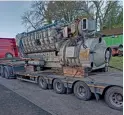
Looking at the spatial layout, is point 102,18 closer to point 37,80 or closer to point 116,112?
point 37,80

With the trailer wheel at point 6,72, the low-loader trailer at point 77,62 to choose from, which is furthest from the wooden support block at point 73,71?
the trailer wheel at point 6,72

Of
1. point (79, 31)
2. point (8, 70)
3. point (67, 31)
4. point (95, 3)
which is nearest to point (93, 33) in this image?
point (79, 31)

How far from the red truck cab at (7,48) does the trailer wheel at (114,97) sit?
8.88 m

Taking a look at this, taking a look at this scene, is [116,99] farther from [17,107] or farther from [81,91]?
[17,107]

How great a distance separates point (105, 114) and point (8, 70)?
713 centimetres

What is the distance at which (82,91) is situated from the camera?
5.46 m

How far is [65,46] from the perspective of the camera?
21.5 feet

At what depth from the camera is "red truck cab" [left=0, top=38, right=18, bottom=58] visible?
466 inches

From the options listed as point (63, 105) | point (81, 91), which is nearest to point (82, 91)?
point (81, 91)

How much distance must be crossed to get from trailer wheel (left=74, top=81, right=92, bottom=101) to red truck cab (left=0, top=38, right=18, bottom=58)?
769 centimetres

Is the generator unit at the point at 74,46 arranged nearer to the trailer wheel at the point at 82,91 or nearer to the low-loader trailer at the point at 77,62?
the low-loader trailer at the point at 77,62

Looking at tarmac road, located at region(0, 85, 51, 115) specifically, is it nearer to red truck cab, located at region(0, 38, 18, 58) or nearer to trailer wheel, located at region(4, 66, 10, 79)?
trailer wheel, located at region(4, 66, 10, 79)

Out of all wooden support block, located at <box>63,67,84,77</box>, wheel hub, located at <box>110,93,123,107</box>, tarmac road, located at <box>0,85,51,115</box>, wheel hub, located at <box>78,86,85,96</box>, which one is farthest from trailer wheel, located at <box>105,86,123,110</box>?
tarmac road, located at <box>0,85,51,115</box>

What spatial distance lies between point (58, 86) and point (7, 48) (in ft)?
22.7
